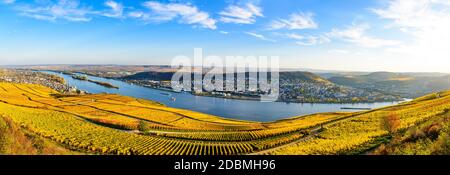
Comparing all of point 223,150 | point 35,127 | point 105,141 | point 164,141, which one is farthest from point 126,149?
point 35,127

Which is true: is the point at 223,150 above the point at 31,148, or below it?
Result: below

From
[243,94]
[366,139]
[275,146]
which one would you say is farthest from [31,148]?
[243,94]

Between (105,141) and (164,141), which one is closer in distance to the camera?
(105,141)

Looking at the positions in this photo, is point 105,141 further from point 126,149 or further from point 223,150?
point 223,150

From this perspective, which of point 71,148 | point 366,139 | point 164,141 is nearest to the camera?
point 71,148
